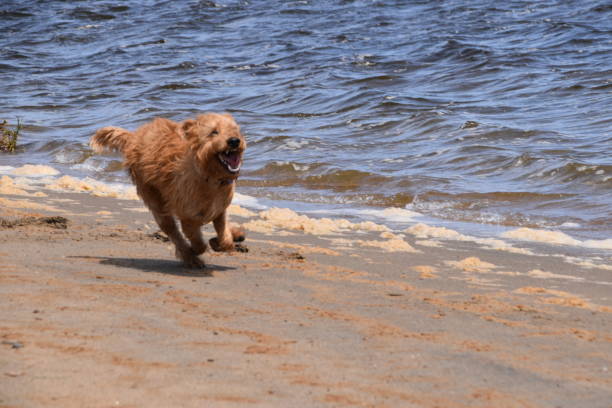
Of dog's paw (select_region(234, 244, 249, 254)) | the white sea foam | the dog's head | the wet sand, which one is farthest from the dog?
the white sea foam

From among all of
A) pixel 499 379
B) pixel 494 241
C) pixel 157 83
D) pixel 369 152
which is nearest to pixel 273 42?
pixel 157 83

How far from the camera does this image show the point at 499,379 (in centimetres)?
364

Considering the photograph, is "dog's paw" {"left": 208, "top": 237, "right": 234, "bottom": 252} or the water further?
the water

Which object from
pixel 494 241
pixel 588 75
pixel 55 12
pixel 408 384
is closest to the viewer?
pixel 408 384

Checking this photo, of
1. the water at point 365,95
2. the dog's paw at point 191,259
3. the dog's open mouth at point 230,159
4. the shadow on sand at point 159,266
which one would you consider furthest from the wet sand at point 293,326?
the water at point 365,95

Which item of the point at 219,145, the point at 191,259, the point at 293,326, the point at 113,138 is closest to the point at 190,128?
the point at 219,145

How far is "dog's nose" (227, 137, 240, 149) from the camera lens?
18.7 ft

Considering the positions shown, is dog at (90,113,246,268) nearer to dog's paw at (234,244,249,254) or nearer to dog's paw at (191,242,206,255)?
dog's paw at (191,242,206,255)

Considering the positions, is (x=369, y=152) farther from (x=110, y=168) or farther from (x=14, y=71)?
(x=14, y=71)

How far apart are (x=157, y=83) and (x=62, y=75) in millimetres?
4936

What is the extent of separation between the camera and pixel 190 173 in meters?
6.00

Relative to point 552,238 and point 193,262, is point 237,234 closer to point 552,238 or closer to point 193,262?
point 193,262

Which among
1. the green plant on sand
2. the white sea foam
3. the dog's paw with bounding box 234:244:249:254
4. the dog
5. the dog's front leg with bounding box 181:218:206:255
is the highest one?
the dog

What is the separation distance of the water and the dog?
4.18 metres
